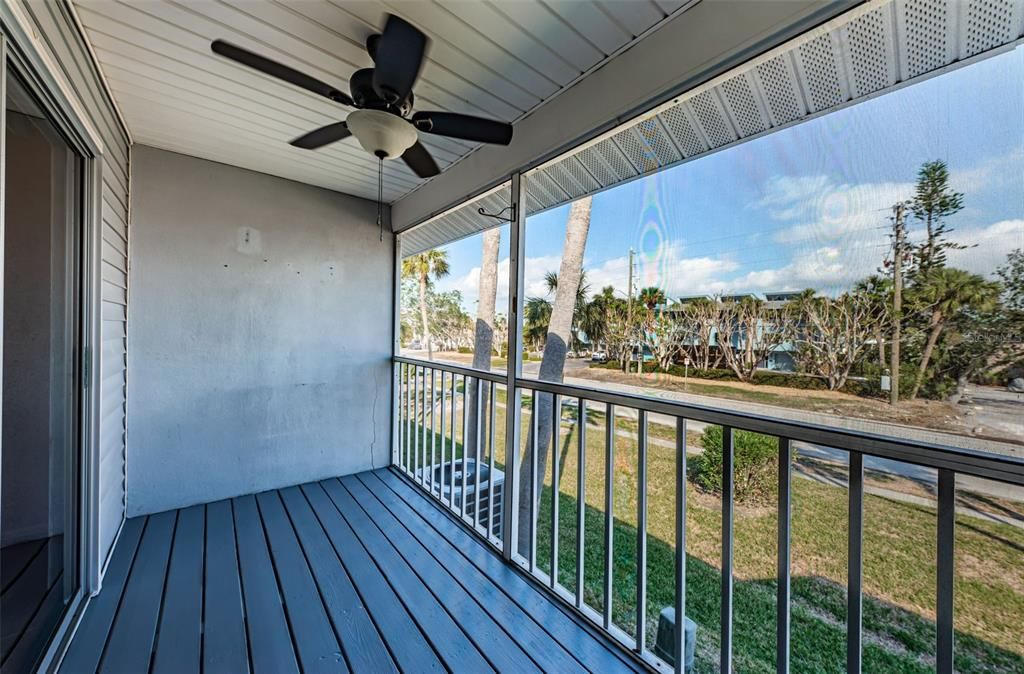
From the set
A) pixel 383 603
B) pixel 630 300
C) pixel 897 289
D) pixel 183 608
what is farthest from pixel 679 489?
pixel 183 608

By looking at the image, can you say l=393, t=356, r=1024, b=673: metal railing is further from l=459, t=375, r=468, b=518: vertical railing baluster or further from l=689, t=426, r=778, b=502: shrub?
l=689, t=426, r=778, b=502: shrub

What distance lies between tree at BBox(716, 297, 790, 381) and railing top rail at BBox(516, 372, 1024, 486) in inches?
7.2

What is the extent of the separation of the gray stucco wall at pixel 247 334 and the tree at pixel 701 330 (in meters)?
2.78

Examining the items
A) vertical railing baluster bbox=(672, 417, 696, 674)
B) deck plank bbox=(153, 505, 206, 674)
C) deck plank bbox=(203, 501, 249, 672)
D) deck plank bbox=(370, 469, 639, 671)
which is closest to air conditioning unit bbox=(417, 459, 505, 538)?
deck plank bbox=(370, 469, 639, 671)

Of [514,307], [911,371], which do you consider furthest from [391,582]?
[911,371]

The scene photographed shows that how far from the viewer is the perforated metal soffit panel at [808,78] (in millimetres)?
1092

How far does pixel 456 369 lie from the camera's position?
2.86 meters

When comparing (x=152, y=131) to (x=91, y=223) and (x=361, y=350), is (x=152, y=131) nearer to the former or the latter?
(x=91, y=223)

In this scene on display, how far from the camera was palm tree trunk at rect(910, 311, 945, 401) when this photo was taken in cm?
105

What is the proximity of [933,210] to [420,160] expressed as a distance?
1.89 metres

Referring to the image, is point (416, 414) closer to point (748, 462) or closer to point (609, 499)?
point (609, 499)

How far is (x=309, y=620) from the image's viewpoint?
176cm

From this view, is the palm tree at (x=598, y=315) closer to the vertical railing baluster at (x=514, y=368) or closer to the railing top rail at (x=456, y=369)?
the vertical railing baluster at (x=514, y=368)

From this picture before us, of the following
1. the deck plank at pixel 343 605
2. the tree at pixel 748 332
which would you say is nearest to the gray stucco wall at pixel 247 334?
the deck plank at pixel 343 605
